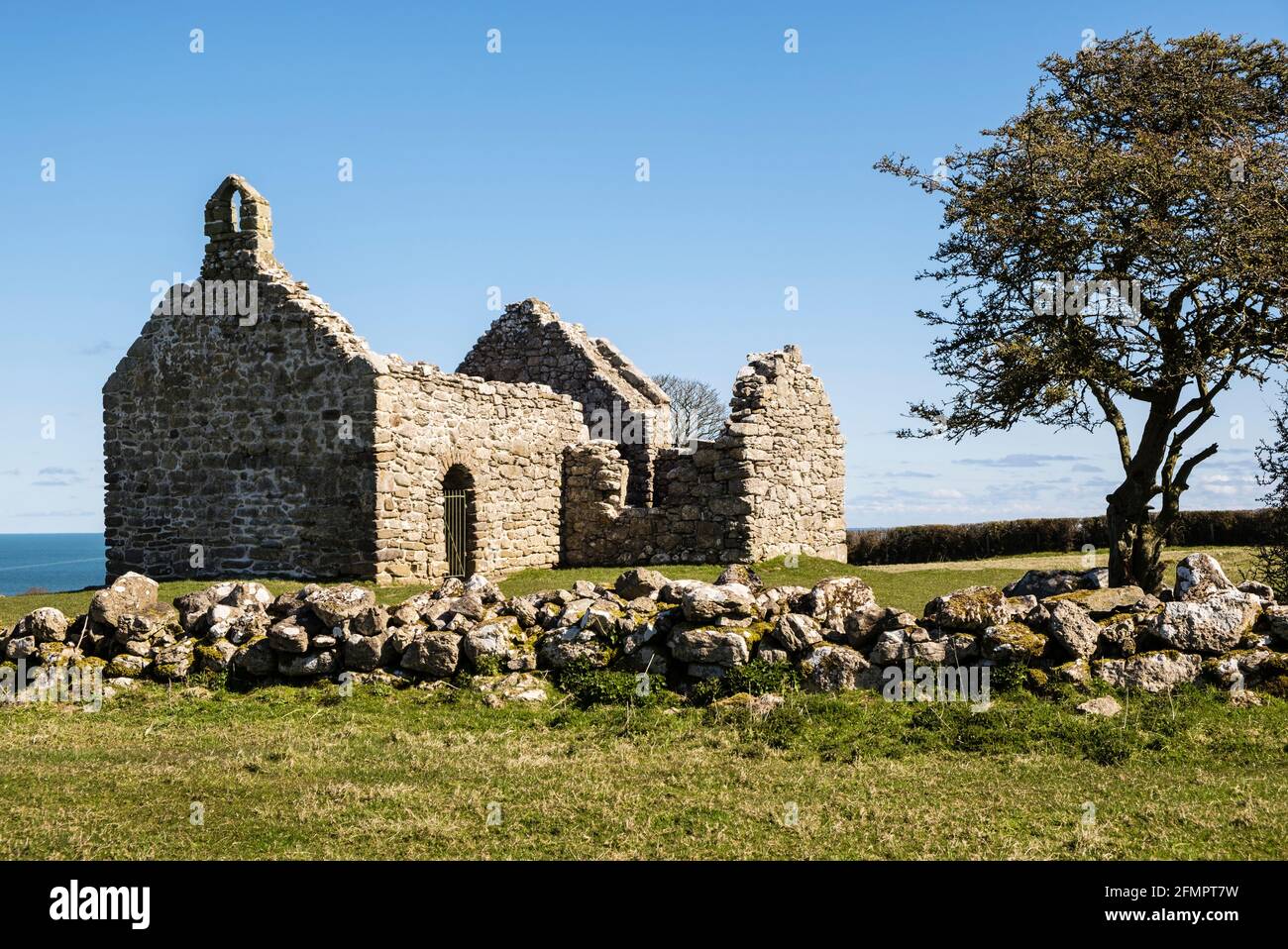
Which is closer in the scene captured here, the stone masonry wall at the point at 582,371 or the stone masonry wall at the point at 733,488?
the stone masonry wall at the point at 733,488

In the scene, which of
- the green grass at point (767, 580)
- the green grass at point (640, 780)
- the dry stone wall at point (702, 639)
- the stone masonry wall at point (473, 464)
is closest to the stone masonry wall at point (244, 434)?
the stone masonry wall at point (473, 464)

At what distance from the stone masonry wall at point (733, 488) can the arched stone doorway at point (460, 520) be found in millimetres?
3421

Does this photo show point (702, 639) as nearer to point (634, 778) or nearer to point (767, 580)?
point (634, 778)

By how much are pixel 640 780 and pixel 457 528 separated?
1451 cm

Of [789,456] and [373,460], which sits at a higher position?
[789,456]

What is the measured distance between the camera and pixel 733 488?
22.9m

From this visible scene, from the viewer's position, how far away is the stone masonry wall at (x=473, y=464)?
1989 centimetres

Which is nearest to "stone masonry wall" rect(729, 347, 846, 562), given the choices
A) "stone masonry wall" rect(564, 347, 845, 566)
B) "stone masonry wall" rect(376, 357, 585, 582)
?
"stone masonry wall" rect(564, 347, 845, 566)

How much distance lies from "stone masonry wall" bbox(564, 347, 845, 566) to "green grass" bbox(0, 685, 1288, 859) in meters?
13.3

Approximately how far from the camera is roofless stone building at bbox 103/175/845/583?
20078mm

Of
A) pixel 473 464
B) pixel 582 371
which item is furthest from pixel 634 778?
pixel 582 371

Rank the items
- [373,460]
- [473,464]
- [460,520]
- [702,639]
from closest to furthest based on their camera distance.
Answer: [702,639] < [373,460] < [473,464] < [460,520]

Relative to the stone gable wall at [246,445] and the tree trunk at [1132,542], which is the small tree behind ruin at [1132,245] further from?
the stone gable wall at [246,445]
